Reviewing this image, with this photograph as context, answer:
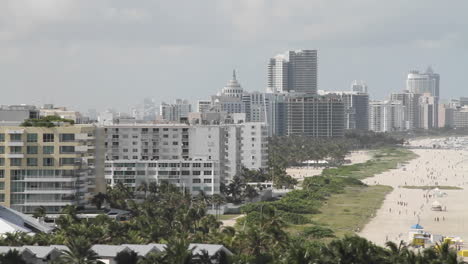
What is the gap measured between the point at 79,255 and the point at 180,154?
83.0 meters

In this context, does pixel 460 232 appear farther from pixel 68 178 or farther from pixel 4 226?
pixel 4 226

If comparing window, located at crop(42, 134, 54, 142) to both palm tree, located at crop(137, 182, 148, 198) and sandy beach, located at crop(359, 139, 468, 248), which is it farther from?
sandy beach, located at crop(359, 139, 468, 248)

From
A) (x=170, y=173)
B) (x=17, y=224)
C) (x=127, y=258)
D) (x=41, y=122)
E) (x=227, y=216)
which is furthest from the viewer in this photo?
(x=170, y=173)

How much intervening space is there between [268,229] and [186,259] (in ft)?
57.9

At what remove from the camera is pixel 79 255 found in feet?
180

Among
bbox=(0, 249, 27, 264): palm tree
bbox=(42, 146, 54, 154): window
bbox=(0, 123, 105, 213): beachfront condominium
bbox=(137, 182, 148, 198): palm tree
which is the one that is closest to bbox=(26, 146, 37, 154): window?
bbox=(0, 123, 105, 213): beachfront condominium

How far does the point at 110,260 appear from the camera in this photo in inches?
2269

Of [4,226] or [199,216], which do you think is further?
[199,216]

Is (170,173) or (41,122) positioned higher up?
(41,122)

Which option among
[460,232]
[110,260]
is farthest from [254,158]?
[110,260]

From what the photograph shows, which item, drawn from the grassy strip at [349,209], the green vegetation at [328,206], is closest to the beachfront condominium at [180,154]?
the green vegetation at [328,206]

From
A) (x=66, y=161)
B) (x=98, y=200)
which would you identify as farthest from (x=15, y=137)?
(x=98, y=200)

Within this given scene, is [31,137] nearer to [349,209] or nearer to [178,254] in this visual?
[178,254]

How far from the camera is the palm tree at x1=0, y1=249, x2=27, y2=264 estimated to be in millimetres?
52519
